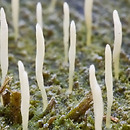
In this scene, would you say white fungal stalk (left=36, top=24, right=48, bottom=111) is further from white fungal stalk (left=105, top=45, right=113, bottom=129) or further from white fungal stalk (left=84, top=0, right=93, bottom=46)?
white fungal stalk (left=84, top=0, right=93, bottom=46)

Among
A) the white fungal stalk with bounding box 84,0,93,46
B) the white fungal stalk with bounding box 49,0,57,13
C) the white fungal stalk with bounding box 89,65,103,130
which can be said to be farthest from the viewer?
the white fungal stalk with bounding box 49,0,57,13

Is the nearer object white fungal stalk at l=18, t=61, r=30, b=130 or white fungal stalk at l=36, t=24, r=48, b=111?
white fungal stalk at l=18, t=61, r=30, b=130

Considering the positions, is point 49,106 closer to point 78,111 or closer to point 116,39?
point 78,111

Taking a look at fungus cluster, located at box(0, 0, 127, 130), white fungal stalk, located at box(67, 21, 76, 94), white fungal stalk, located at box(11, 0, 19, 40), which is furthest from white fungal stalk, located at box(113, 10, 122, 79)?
white fungal stalk, located at box(11, 0, 19, 40)

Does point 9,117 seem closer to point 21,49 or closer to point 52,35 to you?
point 21,49

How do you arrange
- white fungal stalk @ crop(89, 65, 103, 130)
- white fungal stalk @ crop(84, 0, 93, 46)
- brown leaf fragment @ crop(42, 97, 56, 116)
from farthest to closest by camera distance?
white fungal stalk @ crop(84, 0, 93, 46) < brown leaf fragment @ crop(42, 97, 56, 116) < white fungal stalk @ crop(89, 65, 103, 130)

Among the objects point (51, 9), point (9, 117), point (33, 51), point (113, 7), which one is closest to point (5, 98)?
point (9, 117)

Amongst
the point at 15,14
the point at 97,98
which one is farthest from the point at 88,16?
the point at 97,98

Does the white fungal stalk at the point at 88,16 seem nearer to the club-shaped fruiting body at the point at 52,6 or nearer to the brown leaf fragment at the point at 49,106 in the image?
the club-shaped fruiting body at the point at 52,6

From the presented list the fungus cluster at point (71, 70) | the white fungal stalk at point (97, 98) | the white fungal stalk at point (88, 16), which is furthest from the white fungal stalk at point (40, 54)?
the white fungal stalk at point (88, 16)

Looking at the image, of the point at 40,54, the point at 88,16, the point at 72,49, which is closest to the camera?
the point at 40,54

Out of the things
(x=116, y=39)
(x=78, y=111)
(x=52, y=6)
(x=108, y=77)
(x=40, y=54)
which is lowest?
(x=78, y=111)
